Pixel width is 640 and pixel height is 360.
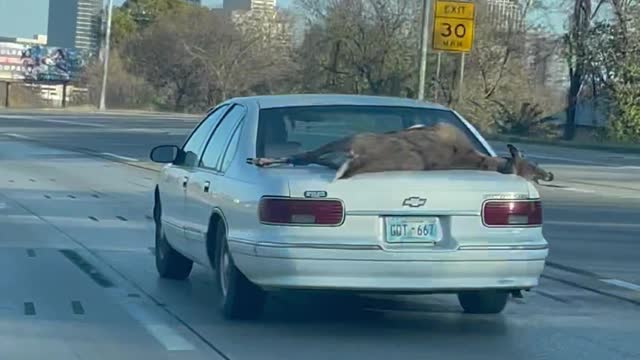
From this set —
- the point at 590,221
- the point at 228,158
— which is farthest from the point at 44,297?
the point at 590,221

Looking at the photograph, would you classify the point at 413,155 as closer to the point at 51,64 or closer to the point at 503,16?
the point at 503,16

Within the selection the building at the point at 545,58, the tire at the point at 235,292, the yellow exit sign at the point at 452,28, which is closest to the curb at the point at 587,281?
the tire at the point at 235,292

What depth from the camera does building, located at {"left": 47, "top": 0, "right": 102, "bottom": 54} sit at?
372 feet

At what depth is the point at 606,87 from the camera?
61469 millimetres

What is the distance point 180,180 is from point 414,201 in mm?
2887

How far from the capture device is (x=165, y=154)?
11.8 metres

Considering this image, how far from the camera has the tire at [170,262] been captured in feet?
38.2

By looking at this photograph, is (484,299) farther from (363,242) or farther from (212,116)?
(212,116)

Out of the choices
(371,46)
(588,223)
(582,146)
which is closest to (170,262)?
(588,223)

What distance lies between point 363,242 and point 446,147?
1120 millimetres

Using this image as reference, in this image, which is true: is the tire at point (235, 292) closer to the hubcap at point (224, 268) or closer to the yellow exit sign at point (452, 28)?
the hubcap at point (224, 268)

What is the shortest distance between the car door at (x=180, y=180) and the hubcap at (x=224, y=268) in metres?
1.19

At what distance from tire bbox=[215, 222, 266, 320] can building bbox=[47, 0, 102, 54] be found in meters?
102

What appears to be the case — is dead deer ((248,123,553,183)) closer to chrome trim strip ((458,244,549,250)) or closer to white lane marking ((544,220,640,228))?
chrome trim strip ((458,244,549,250))
